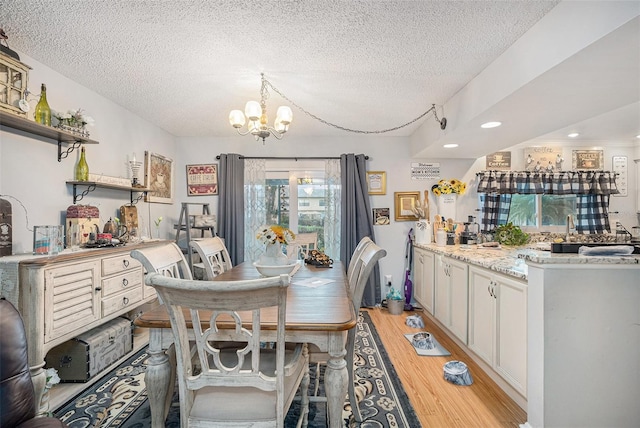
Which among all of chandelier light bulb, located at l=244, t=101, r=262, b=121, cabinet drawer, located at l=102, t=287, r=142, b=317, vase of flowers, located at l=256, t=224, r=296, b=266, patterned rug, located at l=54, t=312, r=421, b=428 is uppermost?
chandelier light bulb, located at l=244, t=101, r=262, b=121

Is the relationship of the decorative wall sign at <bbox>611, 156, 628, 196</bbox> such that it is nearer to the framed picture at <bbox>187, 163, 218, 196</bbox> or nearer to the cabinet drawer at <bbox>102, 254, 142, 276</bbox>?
the framed picture at <bbox>187, 163, 218, 196</bbox>

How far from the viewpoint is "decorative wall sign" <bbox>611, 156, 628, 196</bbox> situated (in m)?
4.37

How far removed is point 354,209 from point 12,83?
340 cm

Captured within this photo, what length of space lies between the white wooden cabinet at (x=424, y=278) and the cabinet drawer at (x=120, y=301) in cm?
299

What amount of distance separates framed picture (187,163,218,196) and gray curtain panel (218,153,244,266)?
15cm

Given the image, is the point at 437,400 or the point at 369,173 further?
the point at 369,173

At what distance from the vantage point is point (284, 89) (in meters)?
2.72

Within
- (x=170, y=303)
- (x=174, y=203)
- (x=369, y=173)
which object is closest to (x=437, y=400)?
(x=170, y=303)

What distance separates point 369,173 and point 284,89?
2027mm

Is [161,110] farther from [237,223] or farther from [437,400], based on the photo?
[437,400]

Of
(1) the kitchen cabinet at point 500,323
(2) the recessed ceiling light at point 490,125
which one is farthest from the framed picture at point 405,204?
(1) the kitchen cabinet at point 500,323

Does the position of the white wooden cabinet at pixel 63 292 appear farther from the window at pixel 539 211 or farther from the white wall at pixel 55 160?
the window at pixel 539 211

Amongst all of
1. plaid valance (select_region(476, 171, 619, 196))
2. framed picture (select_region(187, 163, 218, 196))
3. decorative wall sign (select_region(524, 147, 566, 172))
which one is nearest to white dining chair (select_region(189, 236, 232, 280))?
framed picture (select_region(187, 163, 218, 196))

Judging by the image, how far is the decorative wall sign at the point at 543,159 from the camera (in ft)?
13.9
